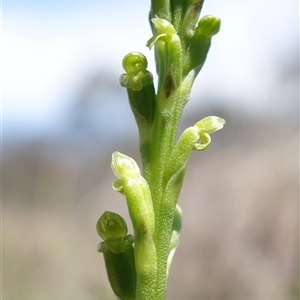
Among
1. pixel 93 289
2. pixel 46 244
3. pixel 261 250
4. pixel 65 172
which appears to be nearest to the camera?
pixel 93 289

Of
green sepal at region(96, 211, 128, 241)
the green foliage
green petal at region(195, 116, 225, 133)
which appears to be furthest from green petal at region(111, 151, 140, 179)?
green petal at region(195, 116, 225, 133)

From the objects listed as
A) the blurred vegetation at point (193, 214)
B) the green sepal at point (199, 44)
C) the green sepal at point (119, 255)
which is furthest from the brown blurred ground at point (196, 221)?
the green sepal at point (199, 44)

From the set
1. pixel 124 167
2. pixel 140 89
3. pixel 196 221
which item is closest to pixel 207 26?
pixel 140 89

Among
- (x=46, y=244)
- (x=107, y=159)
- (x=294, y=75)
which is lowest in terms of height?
(x=46, y=244)

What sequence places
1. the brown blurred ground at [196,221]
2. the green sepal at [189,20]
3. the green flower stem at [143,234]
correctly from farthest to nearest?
the brown blurred ground at [196,221]
the green sepal at [189,20]
the green flower stem at [143,234]

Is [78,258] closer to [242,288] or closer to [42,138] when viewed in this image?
[242,288]

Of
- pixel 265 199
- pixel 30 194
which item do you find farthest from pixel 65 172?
pixel 265 199

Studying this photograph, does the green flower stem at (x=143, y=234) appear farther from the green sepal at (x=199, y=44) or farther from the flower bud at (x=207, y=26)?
the flower bud at (x=207, y=26)
